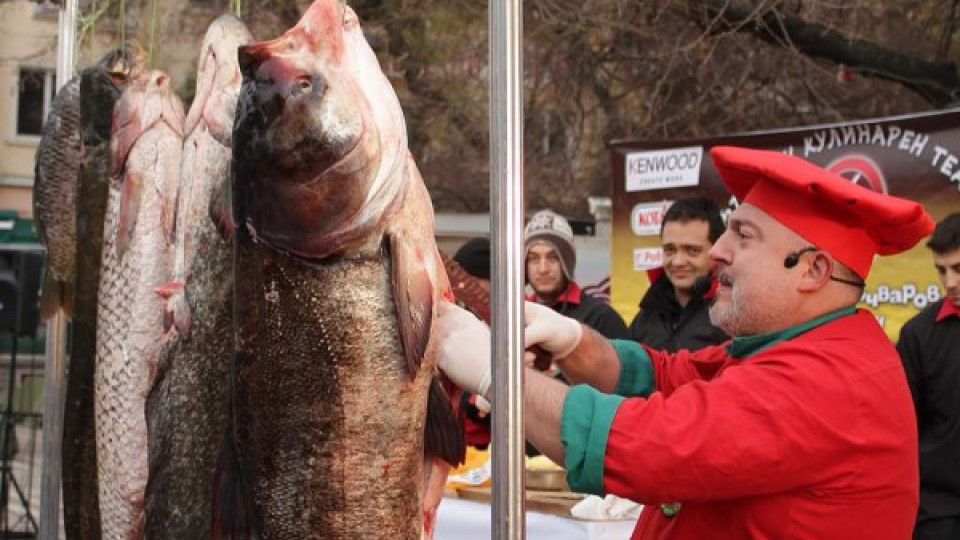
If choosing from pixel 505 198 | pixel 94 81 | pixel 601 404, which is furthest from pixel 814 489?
pixel 94 81

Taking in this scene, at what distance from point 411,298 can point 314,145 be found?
300 mm

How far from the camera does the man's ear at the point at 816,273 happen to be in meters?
2.57

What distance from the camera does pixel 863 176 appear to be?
655cm

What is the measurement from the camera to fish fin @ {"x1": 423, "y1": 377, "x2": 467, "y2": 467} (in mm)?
2217

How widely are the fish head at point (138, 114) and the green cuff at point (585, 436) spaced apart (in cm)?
111

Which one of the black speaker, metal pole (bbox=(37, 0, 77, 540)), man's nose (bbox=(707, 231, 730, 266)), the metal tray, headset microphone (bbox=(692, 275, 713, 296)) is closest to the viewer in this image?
man's nose (bbox=(707, 231, 730, 266))

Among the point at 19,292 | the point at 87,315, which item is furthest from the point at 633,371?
the point at 19,292

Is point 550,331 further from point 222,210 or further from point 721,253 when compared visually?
point 222,210

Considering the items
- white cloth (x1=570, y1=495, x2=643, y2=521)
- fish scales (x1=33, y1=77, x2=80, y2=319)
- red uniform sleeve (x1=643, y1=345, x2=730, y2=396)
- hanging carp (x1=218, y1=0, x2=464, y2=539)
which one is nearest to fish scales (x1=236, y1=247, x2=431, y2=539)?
hanging carp (x1=218, y1=0, x2=464, y2=539)

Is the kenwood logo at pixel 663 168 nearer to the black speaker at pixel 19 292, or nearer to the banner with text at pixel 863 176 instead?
the banner with text at pixel 863 176

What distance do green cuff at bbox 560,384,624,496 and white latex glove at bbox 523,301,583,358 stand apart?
274mm

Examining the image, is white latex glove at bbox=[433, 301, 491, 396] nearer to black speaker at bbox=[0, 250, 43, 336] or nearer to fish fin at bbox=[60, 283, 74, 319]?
fish fin at bbox=[60, 283, 74, 319]

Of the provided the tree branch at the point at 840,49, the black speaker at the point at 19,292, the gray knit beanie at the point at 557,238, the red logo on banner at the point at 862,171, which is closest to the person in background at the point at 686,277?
the gray knit beanie at the point at 557,238

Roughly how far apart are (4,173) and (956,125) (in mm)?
25246
